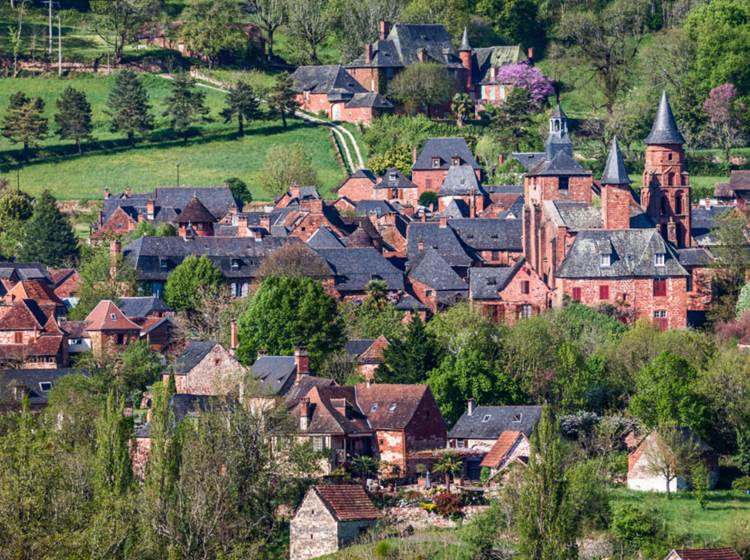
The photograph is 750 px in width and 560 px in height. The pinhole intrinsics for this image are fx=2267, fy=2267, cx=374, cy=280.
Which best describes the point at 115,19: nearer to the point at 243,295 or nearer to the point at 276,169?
the point at 276,169

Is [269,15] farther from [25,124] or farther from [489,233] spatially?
[489,233]

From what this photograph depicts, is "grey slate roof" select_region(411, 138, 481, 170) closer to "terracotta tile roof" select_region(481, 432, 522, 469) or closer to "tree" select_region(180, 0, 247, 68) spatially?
"tree" select_region(180, 0, 247, 68)

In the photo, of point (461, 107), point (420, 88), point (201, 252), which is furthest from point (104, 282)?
point (420, 88)

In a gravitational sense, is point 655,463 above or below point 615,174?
below

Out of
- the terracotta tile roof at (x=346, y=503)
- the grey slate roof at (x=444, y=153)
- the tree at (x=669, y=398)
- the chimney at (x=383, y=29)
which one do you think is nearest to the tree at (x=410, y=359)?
the tree at (x=669, y=398)

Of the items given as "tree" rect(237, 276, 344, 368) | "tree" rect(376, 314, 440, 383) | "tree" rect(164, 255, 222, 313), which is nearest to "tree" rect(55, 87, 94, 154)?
"tree" rect(164, 255, 222, 313)

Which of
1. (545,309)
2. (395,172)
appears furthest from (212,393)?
(395,172)
